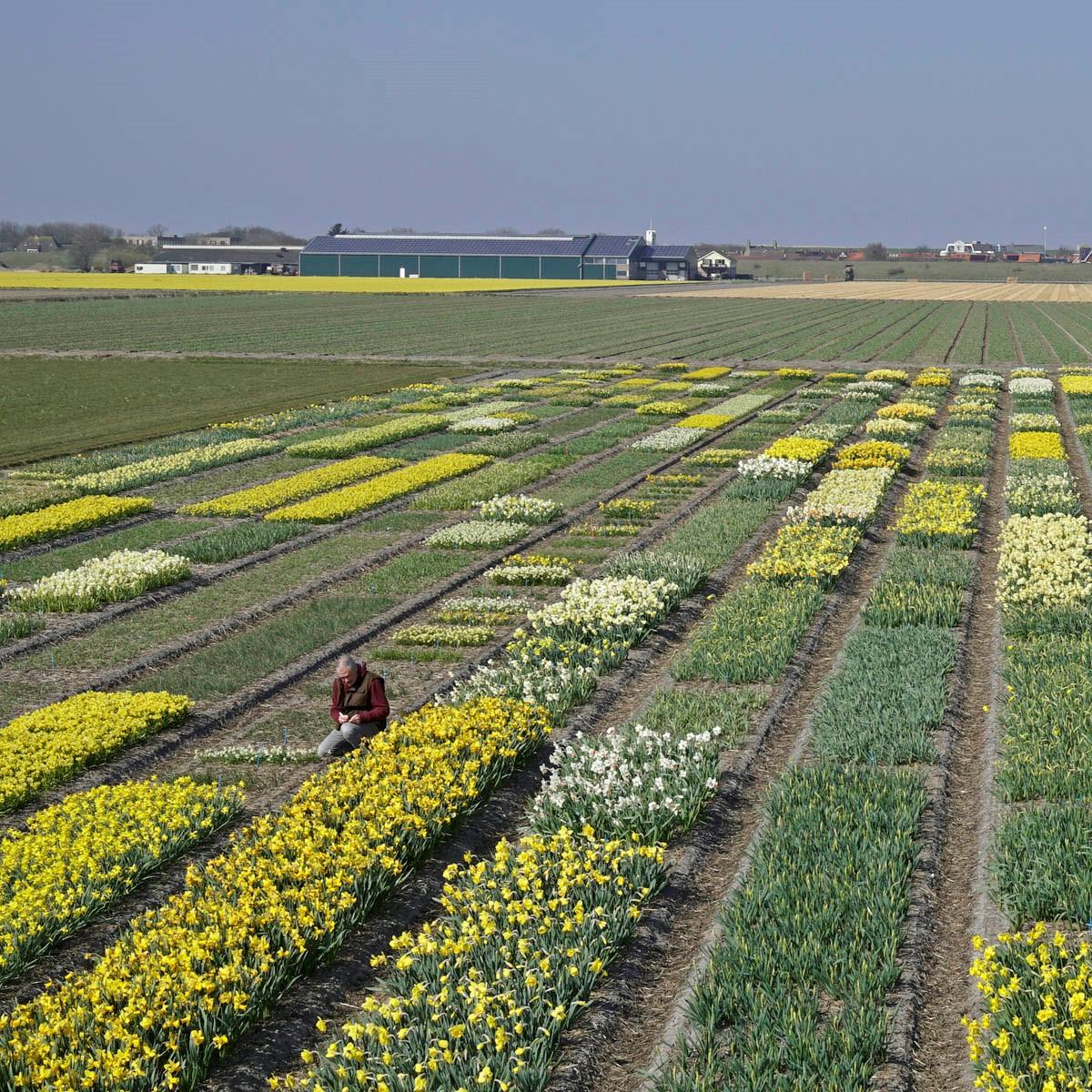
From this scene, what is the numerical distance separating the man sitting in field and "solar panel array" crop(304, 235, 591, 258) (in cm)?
18016

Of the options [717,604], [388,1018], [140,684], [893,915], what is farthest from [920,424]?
[388,1018]

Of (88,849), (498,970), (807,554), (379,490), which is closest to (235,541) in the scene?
(379,490)

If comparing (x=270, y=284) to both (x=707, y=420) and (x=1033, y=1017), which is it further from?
(x=1033, y=1017)

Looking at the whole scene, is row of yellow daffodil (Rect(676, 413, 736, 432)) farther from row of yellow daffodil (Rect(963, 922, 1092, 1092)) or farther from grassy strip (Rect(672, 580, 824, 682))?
row of yellow daffodil (Rect(963, 922, 1092, 1092))

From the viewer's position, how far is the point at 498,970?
8.77 m

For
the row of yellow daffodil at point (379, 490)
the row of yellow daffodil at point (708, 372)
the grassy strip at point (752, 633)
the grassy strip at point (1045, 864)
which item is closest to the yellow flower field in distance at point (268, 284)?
the row of yellow daffodil at point (708, 372)

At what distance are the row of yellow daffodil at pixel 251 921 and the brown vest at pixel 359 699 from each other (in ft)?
1.78

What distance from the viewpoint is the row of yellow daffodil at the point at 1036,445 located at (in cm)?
3116

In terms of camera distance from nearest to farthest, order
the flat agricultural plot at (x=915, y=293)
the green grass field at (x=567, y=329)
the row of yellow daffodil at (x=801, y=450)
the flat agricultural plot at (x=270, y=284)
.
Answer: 1. the row of yellow daffodil at (x=801, y=450)
2. the green grass field at (x=567, y=329)
3. the flat agricultural plot at (x=915, y=293)
4. the flat agricultural plot at (x=270, y=284)

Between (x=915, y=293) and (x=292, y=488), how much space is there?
12595 centimetres

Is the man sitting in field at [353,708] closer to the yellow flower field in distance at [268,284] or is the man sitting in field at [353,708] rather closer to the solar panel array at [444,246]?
the yellow flower field in distance at [268,284]

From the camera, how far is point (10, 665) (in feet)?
54.0

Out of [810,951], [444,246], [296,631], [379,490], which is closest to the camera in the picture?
[810,951]

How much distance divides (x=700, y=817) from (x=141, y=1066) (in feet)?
18.1
